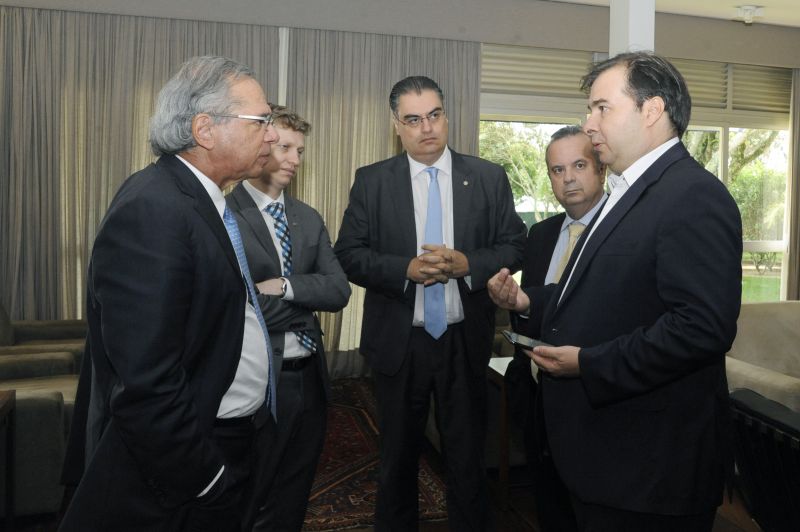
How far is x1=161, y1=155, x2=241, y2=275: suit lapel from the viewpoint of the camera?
4.60 ft

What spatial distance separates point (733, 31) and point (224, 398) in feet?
23.6

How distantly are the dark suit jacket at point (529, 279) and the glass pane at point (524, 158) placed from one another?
4.26 meters

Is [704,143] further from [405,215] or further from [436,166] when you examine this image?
[405,215]

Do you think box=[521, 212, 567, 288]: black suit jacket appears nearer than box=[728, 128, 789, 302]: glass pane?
Yes

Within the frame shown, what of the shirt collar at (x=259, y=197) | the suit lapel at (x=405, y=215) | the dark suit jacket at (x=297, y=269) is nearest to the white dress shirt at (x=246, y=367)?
the dark suit jacket at (x=297, y=269)

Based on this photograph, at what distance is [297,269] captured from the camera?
2338 mm

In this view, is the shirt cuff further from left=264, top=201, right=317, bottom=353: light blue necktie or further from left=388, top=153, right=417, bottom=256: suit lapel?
left=388, top=153, right=417, bottom=256: suit lapel

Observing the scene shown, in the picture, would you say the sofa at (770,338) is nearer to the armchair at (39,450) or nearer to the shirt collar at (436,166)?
the shirt collar at (436,166)

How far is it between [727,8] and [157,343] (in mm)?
6830

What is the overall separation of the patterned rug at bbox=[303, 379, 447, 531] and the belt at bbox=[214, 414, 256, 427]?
5.27 feet

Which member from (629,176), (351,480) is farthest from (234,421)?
(351,480)

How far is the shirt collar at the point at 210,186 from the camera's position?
4.92 ft

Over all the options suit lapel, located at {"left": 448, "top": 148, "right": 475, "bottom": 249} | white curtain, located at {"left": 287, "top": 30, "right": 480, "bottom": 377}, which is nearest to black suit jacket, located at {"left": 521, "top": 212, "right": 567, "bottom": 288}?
suit lapel, located at {"left": 448, "top": 148, "right": 475, "bottom": 249}

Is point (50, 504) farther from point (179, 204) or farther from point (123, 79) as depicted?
point (123, 79)
